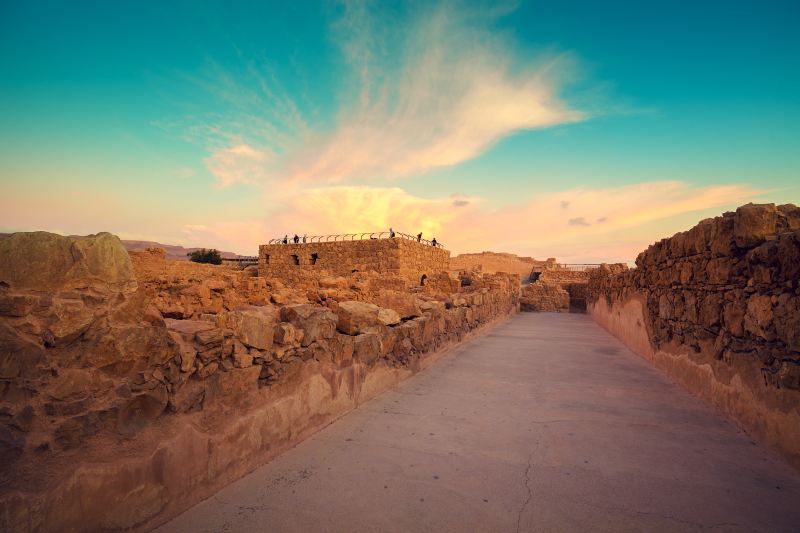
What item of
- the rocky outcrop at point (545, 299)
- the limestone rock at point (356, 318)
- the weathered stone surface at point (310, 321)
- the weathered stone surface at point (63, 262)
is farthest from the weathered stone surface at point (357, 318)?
the rocky outcrop at point (545, 299)

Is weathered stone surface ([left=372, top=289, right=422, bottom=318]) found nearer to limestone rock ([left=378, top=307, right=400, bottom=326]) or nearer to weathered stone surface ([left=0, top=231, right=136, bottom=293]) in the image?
limestone rock ([left=378, top=307, right=400, bottom=326])

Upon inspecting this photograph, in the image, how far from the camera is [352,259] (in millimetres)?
19672

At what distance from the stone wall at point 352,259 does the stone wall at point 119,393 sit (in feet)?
48.0

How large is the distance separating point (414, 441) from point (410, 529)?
1.11 metres

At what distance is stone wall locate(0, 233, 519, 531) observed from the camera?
1733mm

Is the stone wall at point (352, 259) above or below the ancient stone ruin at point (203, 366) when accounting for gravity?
above

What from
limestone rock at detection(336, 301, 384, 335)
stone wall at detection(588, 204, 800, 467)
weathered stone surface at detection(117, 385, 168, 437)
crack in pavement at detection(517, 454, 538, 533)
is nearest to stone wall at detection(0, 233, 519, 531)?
weathered stone surface at detection(117, 385, 168, 437)

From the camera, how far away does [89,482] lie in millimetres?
1862

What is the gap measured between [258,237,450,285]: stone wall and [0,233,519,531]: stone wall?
14635 millimetres

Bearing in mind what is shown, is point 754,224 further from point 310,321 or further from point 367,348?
point 310,321

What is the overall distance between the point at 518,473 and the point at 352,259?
681 inches

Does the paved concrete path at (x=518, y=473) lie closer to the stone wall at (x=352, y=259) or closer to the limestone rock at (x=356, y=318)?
the limestone rock at (x=356, y=318)

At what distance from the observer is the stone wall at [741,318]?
2.90 meters

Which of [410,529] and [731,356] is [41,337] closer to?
[410,529]
